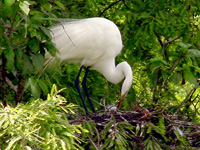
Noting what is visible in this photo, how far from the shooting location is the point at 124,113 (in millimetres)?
3729

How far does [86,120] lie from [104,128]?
175 millimetres

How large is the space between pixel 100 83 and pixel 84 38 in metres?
0.64

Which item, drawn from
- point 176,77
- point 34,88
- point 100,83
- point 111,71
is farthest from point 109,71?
point 34,88

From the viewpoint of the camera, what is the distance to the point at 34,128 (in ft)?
6.89

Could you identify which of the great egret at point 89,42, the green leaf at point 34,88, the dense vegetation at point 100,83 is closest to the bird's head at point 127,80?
the great egret at point 89,42

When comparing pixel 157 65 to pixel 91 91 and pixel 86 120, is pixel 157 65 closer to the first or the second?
pixel 86 120

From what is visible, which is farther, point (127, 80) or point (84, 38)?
point (84, 38)

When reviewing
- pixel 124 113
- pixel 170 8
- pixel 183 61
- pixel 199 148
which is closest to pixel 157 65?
pixel 183 61

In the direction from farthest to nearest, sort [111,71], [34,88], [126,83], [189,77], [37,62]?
[111,71], [126,83], [189,77], [34,88], [37,62]

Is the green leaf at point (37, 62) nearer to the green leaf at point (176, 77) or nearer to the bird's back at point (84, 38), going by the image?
the green leaf at point (176, 77)

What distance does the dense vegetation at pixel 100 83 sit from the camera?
2117mm

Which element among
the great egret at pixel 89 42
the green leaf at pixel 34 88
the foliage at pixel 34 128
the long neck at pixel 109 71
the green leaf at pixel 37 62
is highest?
A: the green leaf at pixel 37 62

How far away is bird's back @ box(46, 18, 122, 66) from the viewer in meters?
4.39

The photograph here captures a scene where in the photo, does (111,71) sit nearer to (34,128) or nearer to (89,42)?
Result: (89,42)
